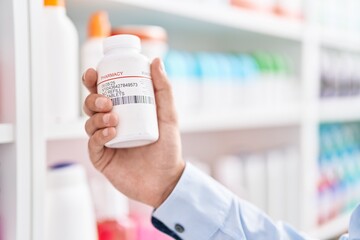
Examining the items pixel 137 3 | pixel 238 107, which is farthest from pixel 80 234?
pixel 238 107

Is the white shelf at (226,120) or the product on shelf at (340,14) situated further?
the product on shelf at (340,14)

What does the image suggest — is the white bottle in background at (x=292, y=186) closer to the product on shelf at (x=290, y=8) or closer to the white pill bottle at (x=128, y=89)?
the product on shelf at (x=290, y=8)

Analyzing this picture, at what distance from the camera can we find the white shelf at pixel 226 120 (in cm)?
76

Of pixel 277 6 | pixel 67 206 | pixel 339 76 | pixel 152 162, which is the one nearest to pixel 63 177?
pixel 67 206

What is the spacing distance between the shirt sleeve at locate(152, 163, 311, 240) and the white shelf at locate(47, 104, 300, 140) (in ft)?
0.62

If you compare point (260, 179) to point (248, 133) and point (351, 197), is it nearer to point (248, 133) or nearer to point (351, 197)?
point (248, 133)

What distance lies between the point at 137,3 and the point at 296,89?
66cm

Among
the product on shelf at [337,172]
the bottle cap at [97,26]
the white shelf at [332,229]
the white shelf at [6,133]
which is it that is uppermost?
the bottle cap at [97,26]

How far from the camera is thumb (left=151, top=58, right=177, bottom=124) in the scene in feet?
2.15

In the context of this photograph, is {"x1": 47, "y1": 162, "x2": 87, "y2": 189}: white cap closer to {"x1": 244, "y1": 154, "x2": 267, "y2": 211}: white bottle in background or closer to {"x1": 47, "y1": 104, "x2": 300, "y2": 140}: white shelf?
{"x1": 47, "y1": 104, "x2": 300, "y2": 140}: white shelf

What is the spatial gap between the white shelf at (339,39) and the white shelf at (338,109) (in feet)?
0.60

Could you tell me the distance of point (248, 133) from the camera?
1.54 meters

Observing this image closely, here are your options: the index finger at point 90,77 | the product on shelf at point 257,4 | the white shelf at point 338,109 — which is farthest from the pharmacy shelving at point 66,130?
the white shelf at point 338,109

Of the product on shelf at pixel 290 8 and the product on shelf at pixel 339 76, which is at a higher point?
the product on shelf at pixel 290 8
